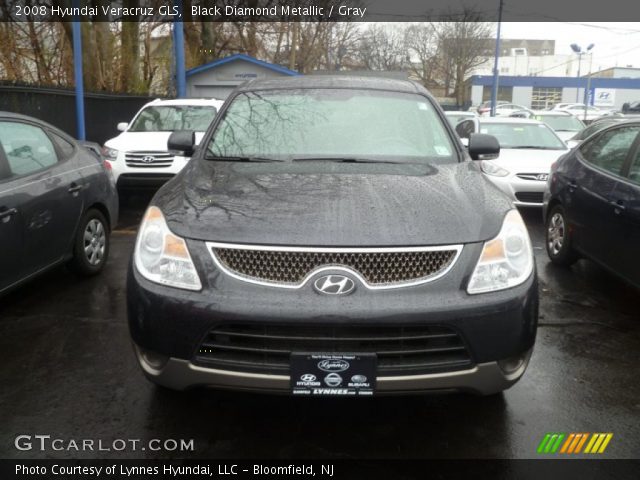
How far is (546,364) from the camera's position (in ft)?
12.2

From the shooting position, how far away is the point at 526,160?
27.8ft

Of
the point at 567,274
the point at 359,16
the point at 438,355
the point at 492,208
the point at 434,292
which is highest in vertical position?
the point at 359,16

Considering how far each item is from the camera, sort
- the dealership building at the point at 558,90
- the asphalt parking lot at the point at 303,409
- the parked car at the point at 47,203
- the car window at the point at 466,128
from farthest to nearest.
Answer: the dealership building at the point at 558,90 < the car window at the point at 466,128 < the parked car at the point at 47,203 < the asphalt parking lot at the point at 303,409

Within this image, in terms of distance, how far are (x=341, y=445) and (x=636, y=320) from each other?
292cm

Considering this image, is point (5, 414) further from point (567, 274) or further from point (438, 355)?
point (567, 274)

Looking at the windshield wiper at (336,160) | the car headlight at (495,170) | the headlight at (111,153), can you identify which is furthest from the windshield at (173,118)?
the windshield wiper at (336,160)

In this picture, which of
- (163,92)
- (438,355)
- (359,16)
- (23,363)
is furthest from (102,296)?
(359,16)

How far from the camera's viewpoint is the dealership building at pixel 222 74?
58.5 ft

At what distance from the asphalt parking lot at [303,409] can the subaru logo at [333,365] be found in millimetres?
528

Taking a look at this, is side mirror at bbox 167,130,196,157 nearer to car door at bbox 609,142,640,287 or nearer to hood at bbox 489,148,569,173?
car door at bbox 609,142,640,287

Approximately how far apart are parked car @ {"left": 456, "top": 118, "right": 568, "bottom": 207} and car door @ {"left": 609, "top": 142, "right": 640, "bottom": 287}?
2.67 metres

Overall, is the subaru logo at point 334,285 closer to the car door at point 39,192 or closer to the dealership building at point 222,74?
the car door at point 39,192

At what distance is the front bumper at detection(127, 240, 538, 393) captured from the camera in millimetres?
2422

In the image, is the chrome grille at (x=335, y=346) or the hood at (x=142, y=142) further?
the hood at (x=142, y=142)
